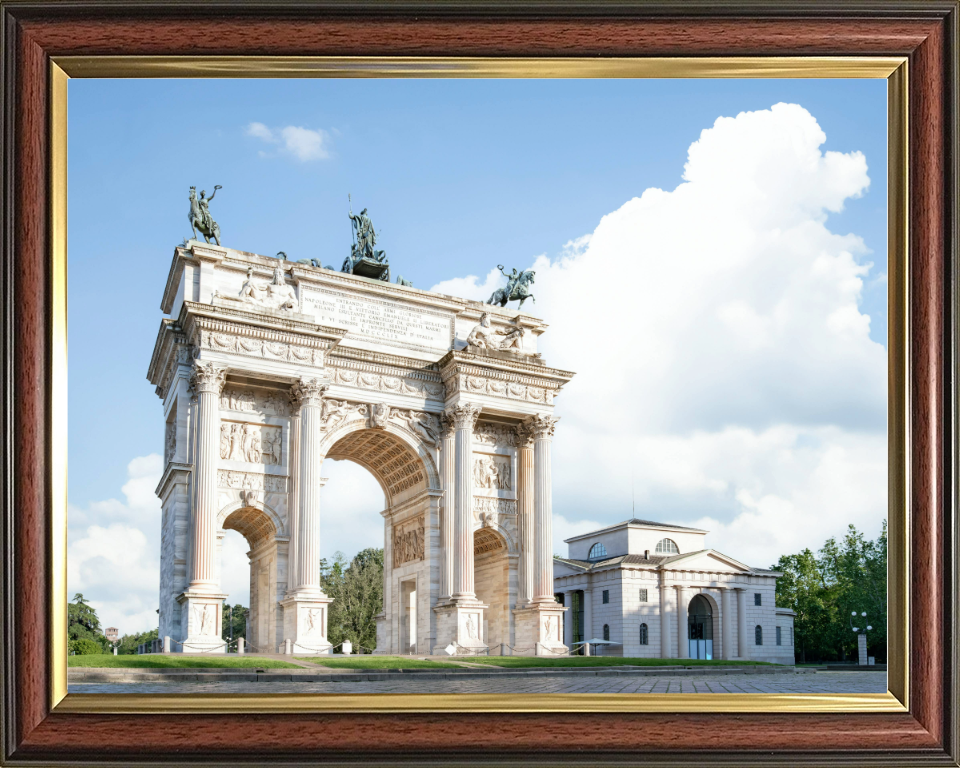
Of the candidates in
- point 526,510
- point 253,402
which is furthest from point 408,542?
point 253,402

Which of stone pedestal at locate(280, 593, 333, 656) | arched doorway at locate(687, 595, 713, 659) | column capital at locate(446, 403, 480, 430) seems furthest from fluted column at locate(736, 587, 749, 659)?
column capital at locate(446, 403, 480, 430)

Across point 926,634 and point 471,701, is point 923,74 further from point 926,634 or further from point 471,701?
point 471,701

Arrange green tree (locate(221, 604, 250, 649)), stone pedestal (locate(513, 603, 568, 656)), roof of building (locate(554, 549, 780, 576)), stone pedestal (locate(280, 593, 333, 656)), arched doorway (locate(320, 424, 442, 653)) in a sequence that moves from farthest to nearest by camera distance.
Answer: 1. green tree (locate(221, 604, 250, 649))
2. arched doorway (locate(320, 424, 442, 653))
3. stone pedestal (locate(513, 603, 568, 656))
4. stone pedestal (locate(280, 593, 333, 656))
5. roof of building (locate(554, 549, 780, 576))

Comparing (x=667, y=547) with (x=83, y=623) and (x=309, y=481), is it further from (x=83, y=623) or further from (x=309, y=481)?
(x=309, y=481)

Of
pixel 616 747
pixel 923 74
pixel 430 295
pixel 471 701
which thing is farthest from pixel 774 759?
pixel 430 295

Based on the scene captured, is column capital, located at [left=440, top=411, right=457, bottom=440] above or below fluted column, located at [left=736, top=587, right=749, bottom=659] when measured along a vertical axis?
above

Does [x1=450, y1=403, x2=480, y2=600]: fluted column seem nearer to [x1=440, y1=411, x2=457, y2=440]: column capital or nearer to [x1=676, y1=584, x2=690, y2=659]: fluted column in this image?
[x1=440, y1=411, x2=457, y2=440]: column capital
